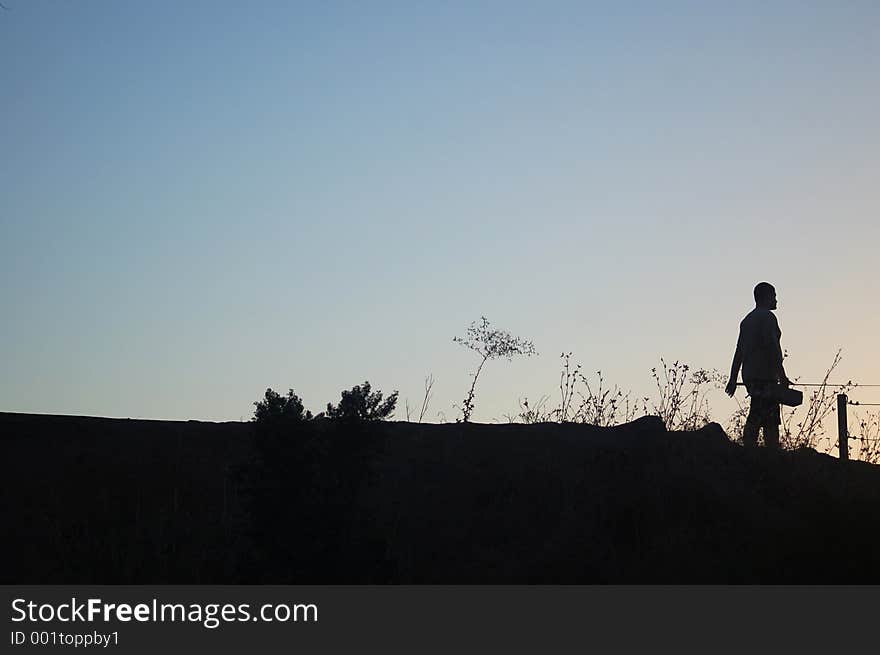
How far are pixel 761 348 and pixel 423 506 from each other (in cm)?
457

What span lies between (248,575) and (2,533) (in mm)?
2935

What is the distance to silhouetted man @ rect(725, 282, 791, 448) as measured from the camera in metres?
14.0

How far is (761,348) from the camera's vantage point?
14.1 metres

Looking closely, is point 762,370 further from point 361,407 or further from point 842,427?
point 361,407

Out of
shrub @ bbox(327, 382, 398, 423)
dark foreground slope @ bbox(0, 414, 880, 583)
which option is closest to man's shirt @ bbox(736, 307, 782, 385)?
dark foreground slope @ bbox(0, 414, 880, 583)

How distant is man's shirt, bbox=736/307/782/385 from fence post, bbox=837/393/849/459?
1128 millimetres

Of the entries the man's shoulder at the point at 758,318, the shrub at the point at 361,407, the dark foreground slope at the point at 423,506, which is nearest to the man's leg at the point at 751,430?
the dark foreground slope at the point at 423,506

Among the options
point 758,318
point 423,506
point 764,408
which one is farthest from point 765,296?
point 423,506

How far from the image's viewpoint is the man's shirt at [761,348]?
1406 centimetres

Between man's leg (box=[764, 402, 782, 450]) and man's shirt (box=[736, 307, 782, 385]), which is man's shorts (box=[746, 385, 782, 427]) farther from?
man's shirt (box=[736, 307, 782, 385])

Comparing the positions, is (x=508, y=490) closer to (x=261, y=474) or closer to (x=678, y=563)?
(x=678, y=563)

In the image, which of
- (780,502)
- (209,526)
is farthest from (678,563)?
(209,526)

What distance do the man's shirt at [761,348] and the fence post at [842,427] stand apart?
113cm
